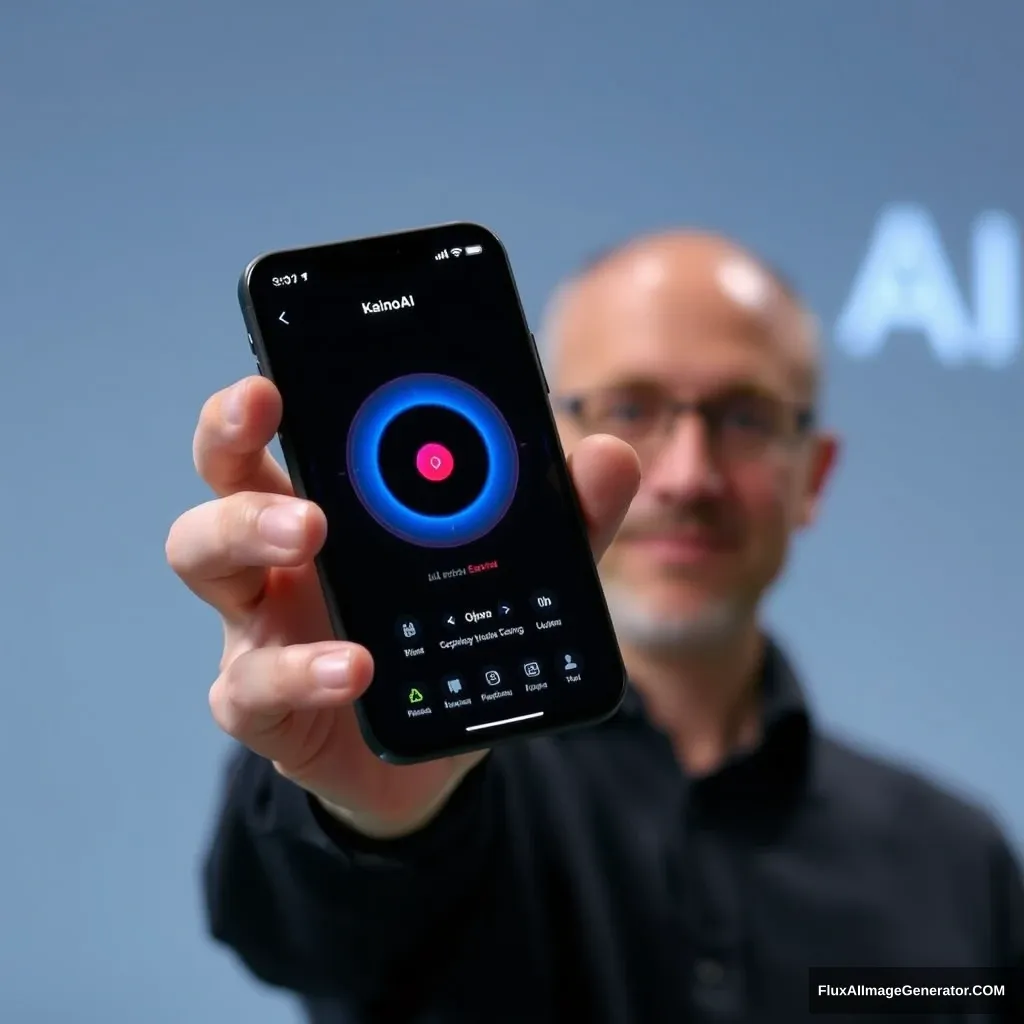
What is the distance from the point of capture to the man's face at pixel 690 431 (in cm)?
95

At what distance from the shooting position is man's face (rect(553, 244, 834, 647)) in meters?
0.95

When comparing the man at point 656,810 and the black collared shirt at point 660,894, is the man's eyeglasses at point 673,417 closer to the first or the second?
the man at point 656,810

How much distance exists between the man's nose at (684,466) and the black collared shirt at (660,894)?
0.57 ft

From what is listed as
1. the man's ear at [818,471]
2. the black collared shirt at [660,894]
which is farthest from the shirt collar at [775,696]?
the man's ear at [818,471]

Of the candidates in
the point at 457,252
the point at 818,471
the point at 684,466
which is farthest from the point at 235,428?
the point at 818,471

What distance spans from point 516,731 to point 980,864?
0.66 metres

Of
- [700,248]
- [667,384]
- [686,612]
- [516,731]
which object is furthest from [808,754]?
[516,731]

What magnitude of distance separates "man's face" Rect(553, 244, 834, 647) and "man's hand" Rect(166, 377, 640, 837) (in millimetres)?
478

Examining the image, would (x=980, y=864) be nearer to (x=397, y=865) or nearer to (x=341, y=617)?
(x=397, y=865)

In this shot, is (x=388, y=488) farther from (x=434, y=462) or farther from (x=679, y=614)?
(x=679, y=614)

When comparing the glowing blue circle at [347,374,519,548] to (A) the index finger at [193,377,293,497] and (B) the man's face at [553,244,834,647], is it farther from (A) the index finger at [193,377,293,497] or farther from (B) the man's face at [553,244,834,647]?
(B) the man's face at [553,244,834,647]

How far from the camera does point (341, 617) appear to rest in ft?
1.37

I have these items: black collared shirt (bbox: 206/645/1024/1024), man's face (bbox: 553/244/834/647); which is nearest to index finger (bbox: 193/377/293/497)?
black collared shirt (bbox: 206/645/1024/1024)

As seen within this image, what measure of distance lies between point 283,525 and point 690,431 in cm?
60
